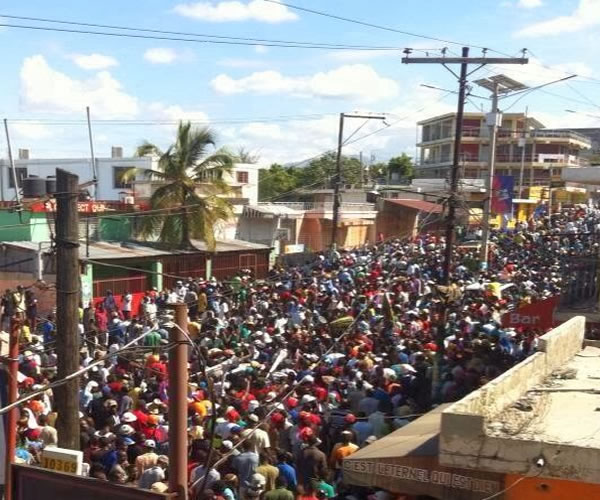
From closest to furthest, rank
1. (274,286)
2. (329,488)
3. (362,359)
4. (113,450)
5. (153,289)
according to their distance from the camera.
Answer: (329,488)
(113,450)
(362,359)
(274,286)
(153,289)

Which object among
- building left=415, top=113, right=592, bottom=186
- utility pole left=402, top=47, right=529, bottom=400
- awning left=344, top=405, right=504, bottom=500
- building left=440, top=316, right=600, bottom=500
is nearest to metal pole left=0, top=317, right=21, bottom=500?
awning left=344, top=405, right=504, bottom=500

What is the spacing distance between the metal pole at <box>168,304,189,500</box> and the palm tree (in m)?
21.5

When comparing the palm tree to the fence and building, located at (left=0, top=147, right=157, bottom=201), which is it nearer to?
the fence

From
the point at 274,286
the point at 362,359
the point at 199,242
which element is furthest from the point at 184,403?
the point at 199,242

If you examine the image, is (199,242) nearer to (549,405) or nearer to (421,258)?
(421,258)

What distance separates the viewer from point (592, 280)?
52.2 ft

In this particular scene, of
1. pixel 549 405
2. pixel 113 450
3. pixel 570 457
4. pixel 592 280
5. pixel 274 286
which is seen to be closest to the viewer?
pixel 570 457

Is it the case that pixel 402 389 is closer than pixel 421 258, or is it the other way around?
pixel 402 389

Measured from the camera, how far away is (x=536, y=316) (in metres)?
14.1

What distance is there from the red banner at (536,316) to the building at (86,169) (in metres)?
32.2

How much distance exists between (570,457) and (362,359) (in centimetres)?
755

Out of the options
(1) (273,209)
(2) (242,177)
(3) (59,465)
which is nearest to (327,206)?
(1) (273,209)

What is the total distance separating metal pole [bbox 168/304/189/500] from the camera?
5.70 metres

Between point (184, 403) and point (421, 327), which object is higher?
point (184, 403)
